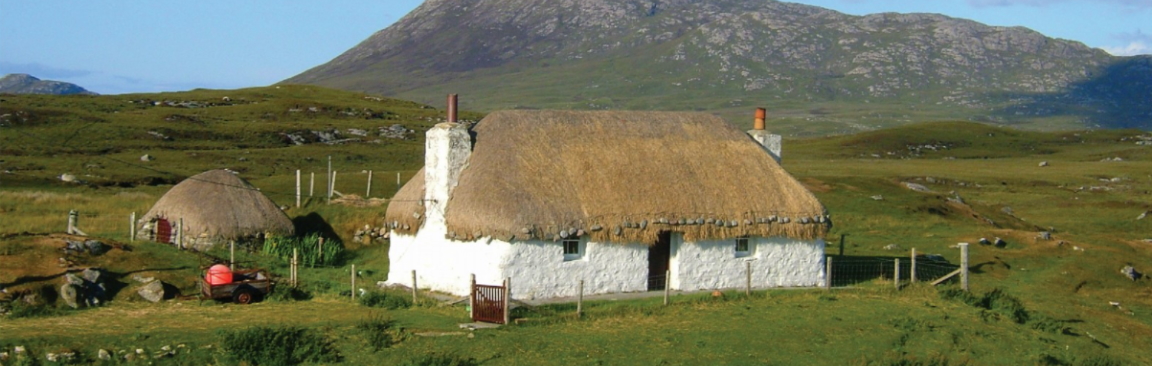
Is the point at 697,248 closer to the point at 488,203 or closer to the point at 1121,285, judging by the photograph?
the point at 488,203

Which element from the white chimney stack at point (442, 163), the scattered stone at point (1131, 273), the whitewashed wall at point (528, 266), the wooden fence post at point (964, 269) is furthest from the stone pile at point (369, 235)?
the scattered stone at point (1131, 273)

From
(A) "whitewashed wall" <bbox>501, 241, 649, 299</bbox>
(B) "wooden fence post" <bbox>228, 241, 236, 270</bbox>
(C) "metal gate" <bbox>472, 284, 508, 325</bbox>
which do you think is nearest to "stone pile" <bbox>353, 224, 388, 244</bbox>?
(B) "wooden fence post" <bbox>228, 241, 236, 270</bbox>

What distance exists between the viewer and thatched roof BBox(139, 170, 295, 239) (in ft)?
121

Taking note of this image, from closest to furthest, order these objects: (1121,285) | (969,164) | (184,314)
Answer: (184,314)
(1121,285)
(969,164)

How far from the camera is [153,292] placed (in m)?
27.4

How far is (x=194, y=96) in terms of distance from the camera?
113 meters

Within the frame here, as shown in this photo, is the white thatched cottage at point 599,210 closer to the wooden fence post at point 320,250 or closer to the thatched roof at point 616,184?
the thatched roof at point 616,184

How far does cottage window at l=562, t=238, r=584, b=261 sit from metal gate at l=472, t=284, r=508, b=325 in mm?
4174

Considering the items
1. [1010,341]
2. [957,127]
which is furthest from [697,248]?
[957,127]

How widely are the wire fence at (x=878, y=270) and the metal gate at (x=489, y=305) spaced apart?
455 inches

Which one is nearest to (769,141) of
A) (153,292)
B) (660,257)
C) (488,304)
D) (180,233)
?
(660,257)

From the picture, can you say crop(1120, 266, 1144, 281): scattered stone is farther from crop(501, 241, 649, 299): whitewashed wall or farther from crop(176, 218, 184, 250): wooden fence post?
crop(176, 218, 184, 250): wooden fence post

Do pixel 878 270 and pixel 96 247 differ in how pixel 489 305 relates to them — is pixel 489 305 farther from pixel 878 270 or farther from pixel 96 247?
pixel 878 270

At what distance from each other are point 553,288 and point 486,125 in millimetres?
5695
